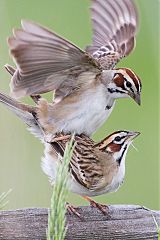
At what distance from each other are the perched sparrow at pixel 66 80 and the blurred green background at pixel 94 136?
1.63 ft

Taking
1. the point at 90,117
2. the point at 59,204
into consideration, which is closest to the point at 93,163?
the point at 90,117

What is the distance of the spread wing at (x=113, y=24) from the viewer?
416 centimetres

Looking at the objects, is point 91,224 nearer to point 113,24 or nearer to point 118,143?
point 118,143

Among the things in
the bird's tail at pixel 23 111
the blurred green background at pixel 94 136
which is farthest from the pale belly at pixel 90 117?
the blurred green background at pixel 94 136

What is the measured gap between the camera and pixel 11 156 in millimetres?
4398

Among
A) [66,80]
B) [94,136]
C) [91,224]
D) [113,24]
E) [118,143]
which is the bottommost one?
[94,136]

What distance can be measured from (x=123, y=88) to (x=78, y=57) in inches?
7.3

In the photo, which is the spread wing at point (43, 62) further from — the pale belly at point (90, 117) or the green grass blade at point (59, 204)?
the green grass blade at point (59, 204)

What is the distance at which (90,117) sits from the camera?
136 inches

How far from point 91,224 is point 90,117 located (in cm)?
71

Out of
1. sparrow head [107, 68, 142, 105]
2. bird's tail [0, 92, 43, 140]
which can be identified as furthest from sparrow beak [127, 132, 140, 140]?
bird's tail [0, 92, 43, 140]

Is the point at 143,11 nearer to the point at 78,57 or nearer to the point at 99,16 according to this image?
the point at 99,16

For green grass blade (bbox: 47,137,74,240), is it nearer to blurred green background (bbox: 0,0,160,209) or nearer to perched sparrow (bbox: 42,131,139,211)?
perched sparrow (bbox: 42,131,139,211)

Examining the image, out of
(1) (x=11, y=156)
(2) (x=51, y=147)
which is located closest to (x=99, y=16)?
(1) (x=11, y=156)
